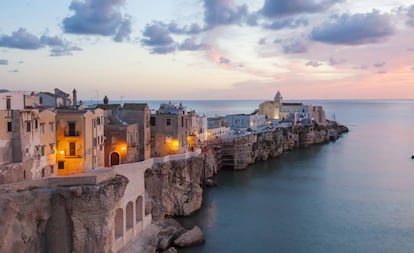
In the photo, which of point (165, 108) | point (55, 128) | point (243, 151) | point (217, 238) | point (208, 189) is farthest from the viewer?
point (243, 151)

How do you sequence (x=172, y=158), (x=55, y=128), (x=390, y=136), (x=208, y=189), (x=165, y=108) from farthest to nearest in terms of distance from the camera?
(x=390, y=136)
(x=165, y=108)
(x=208, y=189)
(x=172, y=158)
(x=55, y=128)

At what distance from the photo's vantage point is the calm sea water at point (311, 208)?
28062 mm

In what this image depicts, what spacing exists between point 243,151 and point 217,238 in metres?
27.4

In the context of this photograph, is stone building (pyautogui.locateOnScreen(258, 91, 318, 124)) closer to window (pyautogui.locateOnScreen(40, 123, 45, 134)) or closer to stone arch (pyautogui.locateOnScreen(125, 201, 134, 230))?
stone arch (pyautogui.locateOnScreen(125, 201, 134, 230))

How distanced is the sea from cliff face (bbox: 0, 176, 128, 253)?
7231 millimetres

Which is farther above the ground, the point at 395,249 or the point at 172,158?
the point at 172,158

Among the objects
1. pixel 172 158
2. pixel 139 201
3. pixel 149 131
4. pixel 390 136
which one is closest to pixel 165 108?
pixel 149 131

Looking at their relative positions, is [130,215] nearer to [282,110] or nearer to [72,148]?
[72,148]

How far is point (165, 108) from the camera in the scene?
150 ft

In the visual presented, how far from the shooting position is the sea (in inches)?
1103

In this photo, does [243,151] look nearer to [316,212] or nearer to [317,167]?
[317,167]

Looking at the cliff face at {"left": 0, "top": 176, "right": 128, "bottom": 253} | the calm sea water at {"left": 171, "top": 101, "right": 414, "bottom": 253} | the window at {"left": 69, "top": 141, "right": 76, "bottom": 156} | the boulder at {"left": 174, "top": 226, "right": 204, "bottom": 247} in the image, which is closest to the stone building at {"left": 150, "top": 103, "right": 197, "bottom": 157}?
the calm sea water at {"left": 171, "top": 101, "right": 414, "bottom": 253}

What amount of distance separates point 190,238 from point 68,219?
8.58 m

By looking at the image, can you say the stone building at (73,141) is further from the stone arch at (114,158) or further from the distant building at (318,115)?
the distant building at (318,115)
